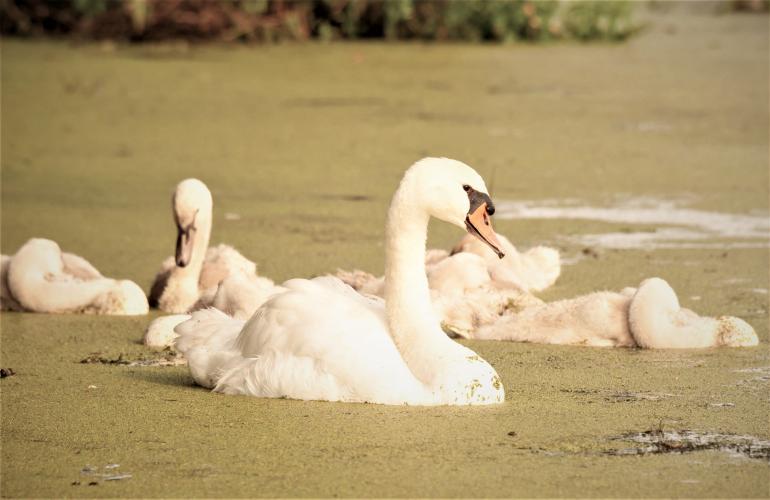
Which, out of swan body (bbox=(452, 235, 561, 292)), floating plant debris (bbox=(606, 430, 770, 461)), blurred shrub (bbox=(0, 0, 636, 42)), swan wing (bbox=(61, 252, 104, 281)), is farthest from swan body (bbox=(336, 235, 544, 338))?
blurred shrub (bbox=(0, 0, 636, 42))

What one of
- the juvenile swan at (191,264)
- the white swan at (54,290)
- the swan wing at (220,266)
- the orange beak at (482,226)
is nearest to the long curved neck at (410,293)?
the orange beak at (482,226)

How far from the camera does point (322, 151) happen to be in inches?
409

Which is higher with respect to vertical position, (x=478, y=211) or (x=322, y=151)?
(x=478, y=211)

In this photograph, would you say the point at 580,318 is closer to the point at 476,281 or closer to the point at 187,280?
the point at 476,281

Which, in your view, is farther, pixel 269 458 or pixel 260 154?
pixel 260 154

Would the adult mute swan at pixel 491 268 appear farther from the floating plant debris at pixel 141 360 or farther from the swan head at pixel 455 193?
the swan head at pixel 455 193

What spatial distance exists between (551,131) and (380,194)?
259 cm

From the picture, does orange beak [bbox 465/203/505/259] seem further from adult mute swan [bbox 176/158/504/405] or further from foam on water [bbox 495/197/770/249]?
foam on water [bbox 495/197/770/249]

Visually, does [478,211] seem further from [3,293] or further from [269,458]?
[3,293]

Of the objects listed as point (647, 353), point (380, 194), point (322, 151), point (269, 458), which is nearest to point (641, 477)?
point (269, 458)

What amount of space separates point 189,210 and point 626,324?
213 cm

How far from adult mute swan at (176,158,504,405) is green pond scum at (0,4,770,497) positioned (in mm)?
84

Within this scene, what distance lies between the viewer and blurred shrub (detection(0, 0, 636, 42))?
15.4m

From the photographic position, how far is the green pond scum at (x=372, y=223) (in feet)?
13.5
